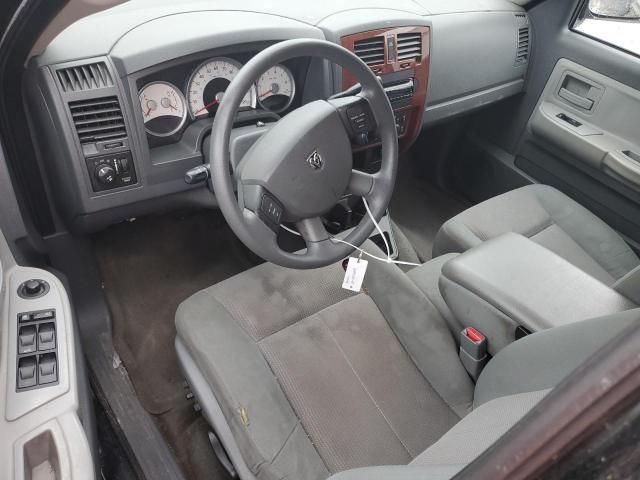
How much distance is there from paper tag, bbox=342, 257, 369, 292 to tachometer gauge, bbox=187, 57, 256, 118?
1.72 ft


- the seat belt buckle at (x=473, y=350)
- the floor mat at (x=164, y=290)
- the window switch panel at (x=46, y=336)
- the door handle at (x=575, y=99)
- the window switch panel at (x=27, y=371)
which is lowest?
the floor mat at (x=164, y=290)

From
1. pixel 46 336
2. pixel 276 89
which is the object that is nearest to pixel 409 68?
pixel 276 89

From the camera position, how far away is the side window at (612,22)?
195 centimetres

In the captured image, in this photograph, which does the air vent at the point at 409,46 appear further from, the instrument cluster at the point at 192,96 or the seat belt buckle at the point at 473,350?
the seat belt buckle at the point at 473,350

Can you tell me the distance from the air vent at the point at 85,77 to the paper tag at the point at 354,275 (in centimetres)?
71

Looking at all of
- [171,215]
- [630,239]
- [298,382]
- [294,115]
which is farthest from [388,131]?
[630,239]

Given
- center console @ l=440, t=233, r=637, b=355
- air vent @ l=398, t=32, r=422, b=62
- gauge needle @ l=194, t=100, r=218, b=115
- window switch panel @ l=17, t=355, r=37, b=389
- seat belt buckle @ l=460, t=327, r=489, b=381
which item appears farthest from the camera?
air vent @ l=398, t=32, r=422, b=62

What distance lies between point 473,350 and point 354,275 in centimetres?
33

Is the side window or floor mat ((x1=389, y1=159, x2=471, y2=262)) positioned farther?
floor mat ((x1=389, y1=159, x2=471, y2=262))

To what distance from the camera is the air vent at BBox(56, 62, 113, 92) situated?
132 centimetres

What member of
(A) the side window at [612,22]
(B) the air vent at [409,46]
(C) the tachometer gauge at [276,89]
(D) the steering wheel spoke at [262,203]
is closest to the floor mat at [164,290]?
(C) the tachometer gauge at [276,89]

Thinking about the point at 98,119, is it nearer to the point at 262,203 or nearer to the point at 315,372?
the point at 262,203

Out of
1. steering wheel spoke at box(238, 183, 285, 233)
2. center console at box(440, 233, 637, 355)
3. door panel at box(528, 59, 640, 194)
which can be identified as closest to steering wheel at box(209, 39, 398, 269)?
steering wheel spoke at box(238, 183, 285, 233)

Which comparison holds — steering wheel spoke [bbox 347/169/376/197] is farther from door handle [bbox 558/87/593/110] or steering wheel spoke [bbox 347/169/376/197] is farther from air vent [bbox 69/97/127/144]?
door handle [bbox 558/87/593/110]
